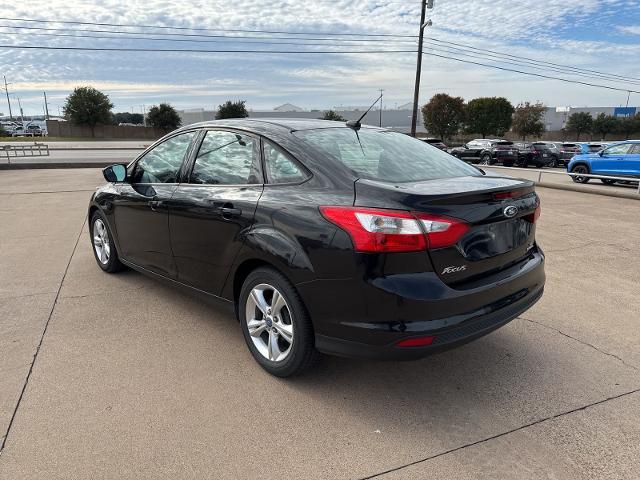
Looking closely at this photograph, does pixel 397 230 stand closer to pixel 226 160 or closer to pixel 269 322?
pixel 269 322

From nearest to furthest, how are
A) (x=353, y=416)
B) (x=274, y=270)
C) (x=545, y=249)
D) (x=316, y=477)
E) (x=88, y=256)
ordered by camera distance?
(x=316, y=477), (x=353, y=416), (x=274, y=270), (x=88, y=256), (x=545, y=249)

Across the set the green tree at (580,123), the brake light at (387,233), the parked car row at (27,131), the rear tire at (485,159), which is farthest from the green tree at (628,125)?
the parked car row at (27,131)

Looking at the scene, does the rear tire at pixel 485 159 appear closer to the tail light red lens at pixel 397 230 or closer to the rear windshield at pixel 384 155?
the rear windshield at pixel 384 155

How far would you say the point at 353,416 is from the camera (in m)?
2.76

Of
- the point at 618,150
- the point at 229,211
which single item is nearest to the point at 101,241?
the point at 229,211

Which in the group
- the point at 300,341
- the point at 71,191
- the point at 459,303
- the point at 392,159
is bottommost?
the point at 71,191

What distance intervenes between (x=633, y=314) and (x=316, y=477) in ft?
11.2

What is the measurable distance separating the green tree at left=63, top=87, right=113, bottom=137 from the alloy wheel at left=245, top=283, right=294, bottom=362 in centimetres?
6682

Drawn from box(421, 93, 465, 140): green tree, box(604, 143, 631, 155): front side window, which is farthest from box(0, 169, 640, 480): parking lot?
box(421, 93, 465, 140): green tree

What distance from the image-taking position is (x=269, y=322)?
3.08 meters

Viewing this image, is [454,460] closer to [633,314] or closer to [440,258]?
[440,258]

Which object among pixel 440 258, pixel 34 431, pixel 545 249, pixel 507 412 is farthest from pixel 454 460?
pixel 545 249

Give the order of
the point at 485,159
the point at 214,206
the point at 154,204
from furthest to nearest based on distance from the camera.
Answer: the point at 485,159, the point at 154,204, the point at 214,206

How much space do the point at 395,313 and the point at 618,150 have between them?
1662cm
